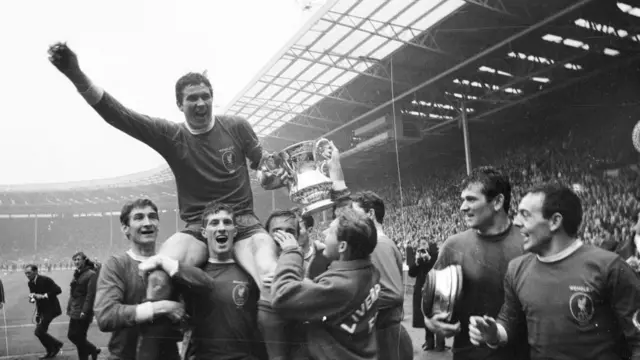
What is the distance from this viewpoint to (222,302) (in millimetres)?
2232

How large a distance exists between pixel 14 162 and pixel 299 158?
362 cm

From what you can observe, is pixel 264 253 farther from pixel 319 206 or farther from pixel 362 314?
pixel 362 314

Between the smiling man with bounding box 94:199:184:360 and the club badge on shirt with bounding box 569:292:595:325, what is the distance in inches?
60.9

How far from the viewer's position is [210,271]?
7.55ft

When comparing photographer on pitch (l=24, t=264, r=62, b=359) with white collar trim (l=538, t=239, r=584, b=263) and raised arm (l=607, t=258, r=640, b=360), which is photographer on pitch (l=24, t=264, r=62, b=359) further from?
raised arm (l=607, t=258, r=640, b=360)

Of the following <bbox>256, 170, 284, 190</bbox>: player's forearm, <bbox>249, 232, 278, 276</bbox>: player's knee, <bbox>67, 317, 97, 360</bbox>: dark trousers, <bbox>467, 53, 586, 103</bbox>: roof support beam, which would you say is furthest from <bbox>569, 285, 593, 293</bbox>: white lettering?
<bbox>467, 53, 586, 103</bbox>: roof support beam

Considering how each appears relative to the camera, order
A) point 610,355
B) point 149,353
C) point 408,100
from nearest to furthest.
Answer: point 610,355 → point 149,353 → point 408,100

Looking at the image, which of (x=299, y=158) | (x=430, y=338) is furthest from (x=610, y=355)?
(x=430, y=338)

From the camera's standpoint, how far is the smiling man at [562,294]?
1858 millimetres

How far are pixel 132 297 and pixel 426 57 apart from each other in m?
10.4

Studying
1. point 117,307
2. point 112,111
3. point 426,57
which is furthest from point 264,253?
point 426,57

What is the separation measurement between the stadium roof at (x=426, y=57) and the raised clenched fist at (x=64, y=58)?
3733mm

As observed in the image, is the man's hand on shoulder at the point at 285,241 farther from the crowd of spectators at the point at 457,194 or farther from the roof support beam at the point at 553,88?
the roof support beam at the point at 553,88

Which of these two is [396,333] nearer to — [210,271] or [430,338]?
[210,271]
